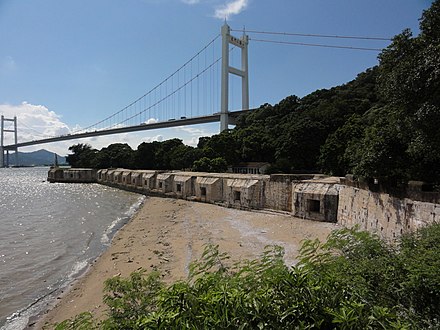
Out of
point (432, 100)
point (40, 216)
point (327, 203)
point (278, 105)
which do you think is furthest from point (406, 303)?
point (278, 105)

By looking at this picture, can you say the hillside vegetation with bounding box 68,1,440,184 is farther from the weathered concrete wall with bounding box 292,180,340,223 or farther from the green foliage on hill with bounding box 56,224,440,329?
the green foliage on hill with bounding box 56,224,440,329

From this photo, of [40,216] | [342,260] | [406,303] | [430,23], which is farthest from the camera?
[40,216]

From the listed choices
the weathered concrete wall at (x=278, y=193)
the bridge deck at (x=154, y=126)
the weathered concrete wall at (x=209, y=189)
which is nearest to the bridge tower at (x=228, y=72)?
the bridge deck at (x=154, y=126)

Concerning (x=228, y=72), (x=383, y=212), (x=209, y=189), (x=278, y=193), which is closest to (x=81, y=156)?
(x=228, y=72)

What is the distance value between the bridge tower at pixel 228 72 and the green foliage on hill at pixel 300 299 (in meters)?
44.8

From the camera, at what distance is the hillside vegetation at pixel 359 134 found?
6766 millimetres

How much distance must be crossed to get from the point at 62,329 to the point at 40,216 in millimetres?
19798

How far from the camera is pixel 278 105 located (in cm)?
3991

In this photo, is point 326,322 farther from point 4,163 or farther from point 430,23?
point 4,163

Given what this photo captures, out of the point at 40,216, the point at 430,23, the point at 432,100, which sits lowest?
the point at 40,216

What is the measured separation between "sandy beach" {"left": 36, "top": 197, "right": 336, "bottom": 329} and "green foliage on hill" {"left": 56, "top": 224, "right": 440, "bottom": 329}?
404 cm

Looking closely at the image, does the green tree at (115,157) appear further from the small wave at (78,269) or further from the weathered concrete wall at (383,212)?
the weathered concrete wall at (383,212)

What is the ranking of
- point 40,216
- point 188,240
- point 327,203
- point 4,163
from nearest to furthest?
point 188,240 < point 327,203 < point 40,216 < point 4,163

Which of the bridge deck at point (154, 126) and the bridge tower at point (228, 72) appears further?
the bridge deck at point (154, 126)
